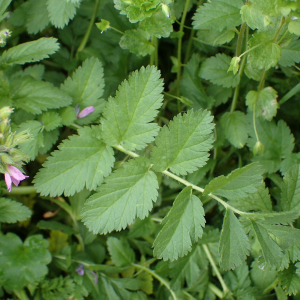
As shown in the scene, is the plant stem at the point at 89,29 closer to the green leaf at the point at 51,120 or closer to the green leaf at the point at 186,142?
the green leaf at the point at 51,120

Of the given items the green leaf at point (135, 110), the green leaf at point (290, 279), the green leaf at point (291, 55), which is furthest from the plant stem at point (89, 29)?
the green leaf at point (290, 279)

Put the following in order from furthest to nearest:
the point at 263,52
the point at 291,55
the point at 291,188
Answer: the point at 291,55 < the point at 291,188 < the point at 263,52

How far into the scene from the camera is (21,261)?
1.79m

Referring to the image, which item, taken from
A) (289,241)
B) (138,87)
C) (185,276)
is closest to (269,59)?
(138,87)

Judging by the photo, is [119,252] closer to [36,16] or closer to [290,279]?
[290,279]

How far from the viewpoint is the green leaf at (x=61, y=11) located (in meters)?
1.73

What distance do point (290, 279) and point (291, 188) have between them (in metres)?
0.46

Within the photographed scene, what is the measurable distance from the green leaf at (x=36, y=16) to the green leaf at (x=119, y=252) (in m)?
1.39

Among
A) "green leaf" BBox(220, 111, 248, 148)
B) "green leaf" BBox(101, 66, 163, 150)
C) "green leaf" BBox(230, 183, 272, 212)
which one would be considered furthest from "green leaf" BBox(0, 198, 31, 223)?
"green leaf" BBox(220, 111, 248, 148)

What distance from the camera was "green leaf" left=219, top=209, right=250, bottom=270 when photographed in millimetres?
1332

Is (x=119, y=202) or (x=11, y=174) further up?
(x=11, y=174)

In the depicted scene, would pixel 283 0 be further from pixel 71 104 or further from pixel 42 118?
pixel 42 118

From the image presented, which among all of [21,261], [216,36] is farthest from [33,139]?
[216,36]

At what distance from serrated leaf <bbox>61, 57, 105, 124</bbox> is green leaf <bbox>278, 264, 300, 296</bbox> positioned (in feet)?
4.17
